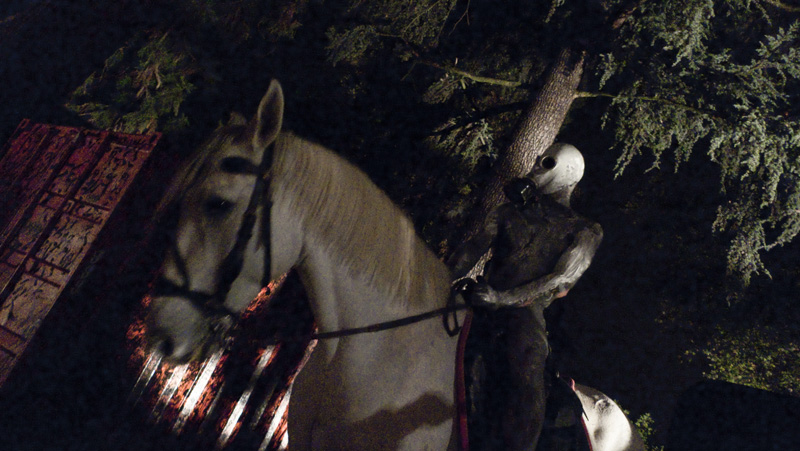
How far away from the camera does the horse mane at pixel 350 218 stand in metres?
1.81

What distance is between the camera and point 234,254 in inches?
67.2

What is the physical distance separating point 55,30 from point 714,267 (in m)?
9.98

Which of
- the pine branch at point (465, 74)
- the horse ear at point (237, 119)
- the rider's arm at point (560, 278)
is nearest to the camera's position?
the horse ear at point (237, 119)

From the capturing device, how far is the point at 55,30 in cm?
714

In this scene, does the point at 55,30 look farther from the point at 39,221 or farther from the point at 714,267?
the point at 714,267

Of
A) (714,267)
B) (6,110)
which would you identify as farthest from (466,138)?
(6,110)

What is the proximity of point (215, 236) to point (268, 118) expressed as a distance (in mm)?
466

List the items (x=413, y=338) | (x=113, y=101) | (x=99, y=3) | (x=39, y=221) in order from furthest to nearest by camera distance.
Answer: (x=99, y=3) < (x=113, y=101) < (x=39, y=221) < (x=413, y=338)

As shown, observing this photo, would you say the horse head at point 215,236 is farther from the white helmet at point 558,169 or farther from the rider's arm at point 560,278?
the white helmet at point 558,169

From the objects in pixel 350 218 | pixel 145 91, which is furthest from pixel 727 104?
pixel 145 91

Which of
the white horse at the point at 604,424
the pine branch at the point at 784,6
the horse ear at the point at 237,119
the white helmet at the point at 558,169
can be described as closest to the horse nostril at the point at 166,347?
the horse ear at the point at 237,119

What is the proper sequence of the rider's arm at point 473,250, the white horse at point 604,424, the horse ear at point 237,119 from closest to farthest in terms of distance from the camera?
the horse ear at point 237,119, the rider's arm at point 473,250, the white horse at point 604,424

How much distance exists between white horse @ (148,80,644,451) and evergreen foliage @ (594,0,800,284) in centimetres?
412

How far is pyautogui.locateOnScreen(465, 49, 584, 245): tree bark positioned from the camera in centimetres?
576
